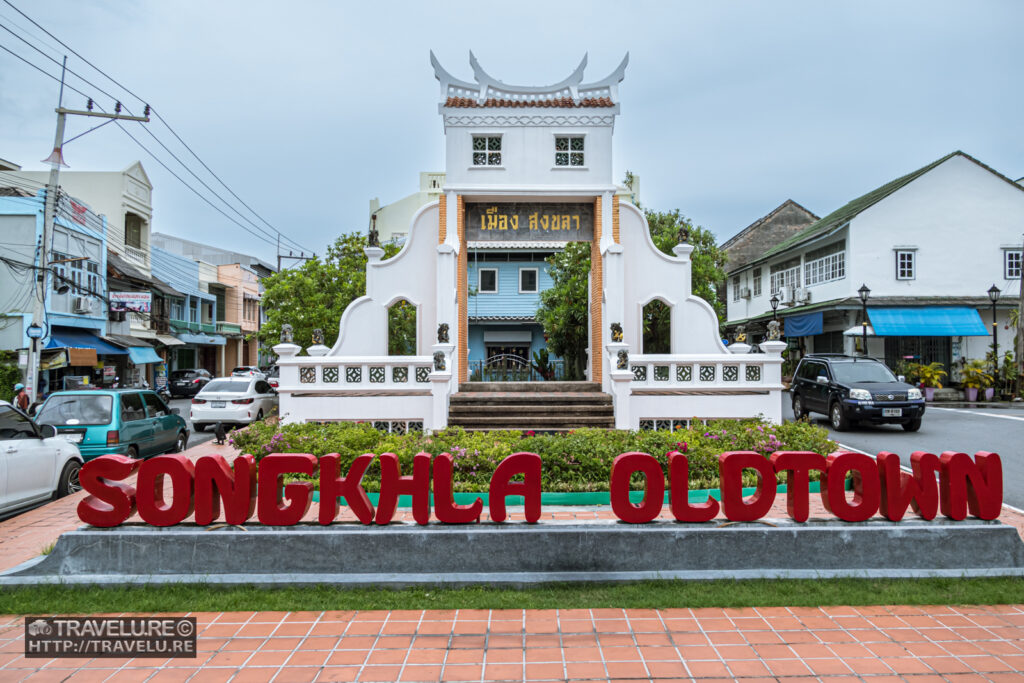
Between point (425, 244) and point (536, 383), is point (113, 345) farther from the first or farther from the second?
point (536, 383)

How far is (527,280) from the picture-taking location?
28297 millimetres

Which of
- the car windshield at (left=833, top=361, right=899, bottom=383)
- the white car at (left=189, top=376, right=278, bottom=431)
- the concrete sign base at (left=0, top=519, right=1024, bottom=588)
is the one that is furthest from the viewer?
the white car at (left=189, top=376, right=278, bottom=431)

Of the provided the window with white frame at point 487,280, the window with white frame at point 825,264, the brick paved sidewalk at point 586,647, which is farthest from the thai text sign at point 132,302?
the window with white frame at point 825,264

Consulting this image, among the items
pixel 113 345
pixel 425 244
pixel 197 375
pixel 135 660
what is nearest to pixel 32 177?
pixel 113 345

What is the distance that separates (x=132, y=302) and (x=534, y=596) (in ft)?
90.6

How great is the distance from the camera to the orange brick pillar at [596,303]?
44.8ft

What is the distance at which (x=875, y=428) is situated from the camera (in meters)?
15.2

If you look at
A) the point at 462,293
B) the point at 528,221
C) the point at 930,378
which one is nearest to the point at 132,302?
the point at 462,293

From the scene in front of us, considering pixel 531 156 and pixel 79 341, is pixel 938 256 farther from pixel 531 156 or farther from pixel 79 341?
pixel 79 341

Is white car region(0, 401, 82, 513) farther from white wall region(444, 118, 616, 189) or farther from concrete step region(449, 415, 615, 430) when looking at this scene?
white wall region(444, 118, 616, 189)

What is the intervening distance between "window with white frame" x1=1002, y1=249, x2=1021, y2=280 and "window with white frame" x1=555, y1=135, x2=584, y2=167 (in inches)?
793

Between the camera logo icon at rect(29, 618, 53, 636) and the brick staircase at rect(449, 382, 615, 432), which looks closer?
the camera logo icon at rect(29, 618, 53, 636)

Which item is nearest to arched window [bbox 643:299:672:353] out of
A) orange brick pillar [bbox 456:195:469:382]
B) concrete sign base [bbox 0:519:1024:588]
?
orange brick pillar [bbox 456:195:469:382]

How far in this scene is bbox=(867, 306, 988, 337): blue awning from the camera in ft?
73.1
